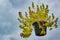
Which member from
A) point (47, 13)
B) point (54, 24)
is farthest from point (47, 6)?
point (54, 24)

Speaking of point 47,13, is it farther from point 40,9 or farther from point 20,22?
point 20,22

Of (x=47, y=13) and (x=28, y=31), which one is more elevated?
(x=47, y=13)

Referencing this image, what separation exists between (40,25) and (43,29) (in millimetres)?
97

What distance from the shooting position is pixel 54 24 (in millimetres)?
3465

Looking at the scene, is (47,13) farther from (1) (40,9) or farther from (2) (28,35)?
(2) (28,35)

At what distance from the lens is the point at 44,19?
332 centimetres

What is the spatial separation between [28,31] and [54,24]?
544 mm

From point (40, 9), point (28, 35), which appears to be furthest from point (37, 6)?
point (28, 35)

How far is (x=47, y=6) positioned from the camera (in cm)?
344

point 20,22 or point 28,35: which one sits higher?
point 20,22

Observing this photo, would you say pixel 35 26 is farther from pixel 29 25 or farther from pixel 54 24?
pixel 54 24

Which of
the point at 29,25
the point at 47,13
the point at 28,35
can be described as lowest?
the point at 28,35

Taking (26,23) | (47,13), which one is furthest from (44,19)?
(26,23)

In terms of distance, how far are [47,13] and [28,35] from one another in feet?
1.90
